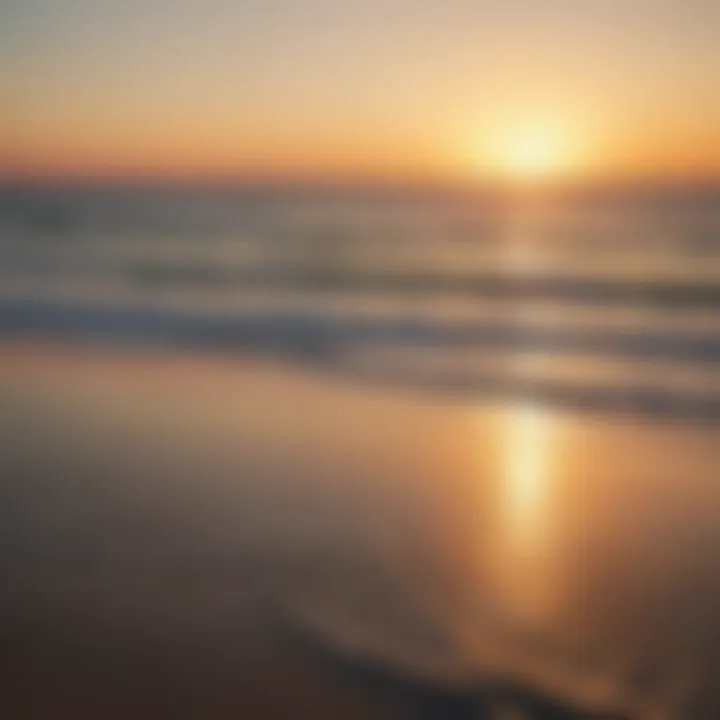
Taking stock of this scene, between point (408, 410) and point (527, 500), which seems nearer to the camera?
point (527, 500)

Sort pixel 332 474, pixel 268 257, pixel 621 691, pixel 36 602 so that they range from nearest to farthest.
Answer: pixel 621 691 → pixel 36 602 → pixel 332 474 → pixel 268 257

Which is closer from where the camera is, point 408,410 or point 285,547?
point 285,547

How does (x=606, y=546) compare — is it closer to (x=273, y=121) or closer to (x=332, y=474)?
(x=332, y=474)

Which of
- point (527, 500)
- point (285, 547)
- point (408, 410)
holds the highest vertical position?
point (408, 410)

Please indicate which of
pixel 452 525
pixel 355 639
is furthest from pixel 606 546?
→ pixel 355 639

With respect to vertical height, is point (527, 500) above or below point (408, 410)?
below

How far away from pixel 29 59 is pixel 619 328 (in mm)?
788

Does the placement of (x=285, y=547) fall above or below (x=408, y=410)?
below

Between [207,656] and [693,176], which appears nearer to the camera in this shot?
[207,656]

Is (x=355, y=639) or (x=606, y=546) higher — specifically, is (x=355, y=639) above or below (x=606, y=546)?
below

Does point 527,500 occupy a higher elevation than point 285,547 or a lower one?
higher

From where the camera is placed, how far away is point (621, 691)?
809 millimetres

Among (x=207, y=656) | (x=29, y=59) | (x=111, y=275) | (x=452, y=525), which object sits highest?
(x=29, y=59)

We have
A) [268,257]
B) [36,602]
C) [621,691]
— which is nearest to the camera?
[621,691]
